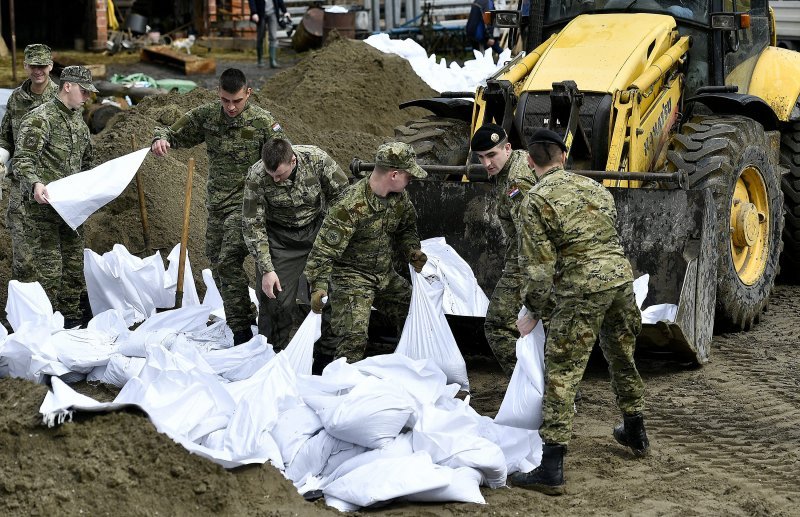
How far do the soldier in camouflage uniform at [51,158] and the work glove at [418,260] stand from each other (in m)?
2.65

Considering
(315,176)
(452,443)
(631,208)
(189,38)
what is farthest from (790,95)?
(189,38)

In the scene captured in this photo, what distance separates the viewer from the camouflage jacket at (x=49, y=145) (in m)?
7.65

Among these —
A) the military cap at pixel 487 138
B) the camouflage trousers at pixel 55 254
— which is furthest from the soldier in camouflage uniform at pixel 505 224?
the camouflage trousers at pixel 55 254

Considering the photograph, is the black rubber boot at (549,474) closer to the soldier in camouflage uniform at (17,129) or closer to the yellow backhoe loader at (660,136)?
the yellow backhoe loader at (660,136)

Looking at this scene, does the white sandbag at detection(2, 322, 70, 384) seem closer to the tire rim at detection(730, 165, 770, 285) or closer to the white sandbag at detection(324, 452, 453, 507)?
the white sandbag at detection(324, 452, 453, 507)

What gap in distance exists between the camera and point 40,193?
7410 mm

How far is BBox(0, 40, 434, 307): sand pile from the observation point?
937 centimetres

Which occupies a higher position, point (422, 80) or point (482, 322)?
point (422, 80)

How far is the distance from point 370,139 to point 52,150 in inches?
195

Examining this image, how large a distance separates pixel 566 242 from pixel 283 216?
212 cm

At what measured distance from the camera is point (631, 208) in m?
7.21

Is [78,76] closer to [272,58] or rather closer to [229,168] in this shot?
[229,168]

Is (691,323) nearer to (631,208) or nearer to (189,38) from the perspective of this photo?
(631,208)

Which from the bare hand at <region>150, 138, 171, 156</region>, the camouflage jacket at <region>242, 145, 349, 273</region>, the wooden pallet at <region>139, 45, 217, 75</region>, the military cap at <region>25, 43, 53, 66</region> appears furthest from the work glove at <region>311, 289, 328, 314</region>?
the wooden pallet at <region>139, 45, 217, 75</region>
